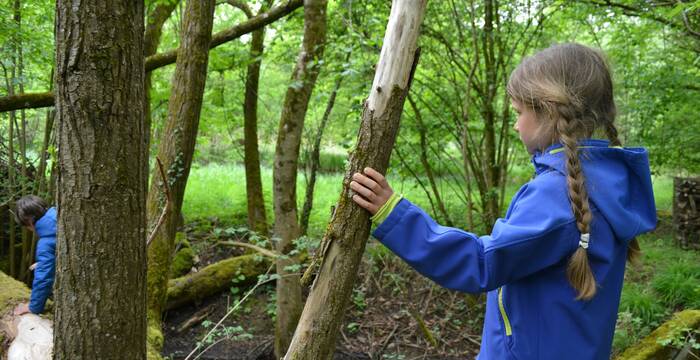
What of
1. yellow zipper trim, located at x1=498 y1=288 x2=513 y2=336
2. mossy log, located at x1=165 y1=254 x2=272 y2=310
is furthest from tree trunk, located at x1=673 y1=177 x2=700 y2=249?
yellow zipper trim, located at x1=498 y1=288 x2=513 y2=336

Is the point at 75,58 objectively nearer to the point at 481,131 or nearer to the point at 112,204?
the point at 112,204

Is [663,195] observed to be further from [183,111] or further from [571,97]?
[571,97]

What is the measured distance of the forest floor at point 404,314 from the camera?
16.5 feet

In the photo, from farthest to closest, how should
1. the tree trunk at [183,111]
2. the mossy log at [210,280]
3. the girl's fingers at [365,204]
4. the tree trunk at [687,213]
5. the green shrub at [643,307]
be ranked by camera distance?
the tree trunk at [687,213], the mossy log at [210,280], the green shrub at [643,307], the tree trunk at [183,111], the girl's fingers at [365,204]

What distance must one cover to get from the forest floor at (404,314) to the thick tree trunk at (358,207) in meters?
3.28

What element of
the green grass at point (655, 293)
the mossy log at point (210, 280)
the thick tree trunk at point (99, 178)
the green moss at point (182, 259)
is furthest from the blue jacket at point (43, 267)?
the green grass at point (655, 293)

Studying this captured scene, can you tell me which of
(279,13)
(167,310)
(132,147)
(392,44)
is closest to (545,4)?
(279,13)

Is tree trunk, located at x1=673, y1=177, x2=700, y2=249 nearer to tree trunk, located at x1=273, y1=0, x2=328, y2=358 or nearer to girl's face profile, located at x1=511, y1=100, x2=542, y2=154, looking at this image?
tree trunk, located at x1=273, y1=0, x2=328, y2=358

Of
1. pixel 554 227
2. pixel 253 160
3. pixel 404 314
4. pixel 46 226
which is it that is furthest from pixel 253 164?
pixel 554 227

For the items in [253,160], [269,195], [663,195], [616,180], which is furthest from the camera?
[663,195]

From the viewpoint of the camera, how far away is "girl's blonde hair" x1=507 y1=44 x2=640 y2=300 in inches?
56.2

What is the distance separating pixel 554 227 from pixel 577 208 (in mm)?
86

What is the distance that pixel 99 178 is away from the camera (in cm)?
145

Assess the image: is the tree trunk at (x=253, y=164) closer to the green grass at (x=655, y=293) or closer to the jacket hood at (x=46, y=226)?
the jacket hood at (x=46, y=226)
